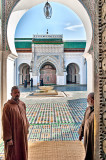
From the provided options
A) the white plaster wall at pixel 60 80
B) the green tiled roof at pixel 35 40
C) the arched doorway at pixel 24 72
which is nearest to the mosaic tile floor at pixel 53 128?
the white plaster wall at pixel 60 80

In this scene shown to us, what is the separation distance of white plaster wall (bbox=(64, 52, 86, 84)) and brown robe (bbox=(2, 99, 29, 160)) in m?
8.97

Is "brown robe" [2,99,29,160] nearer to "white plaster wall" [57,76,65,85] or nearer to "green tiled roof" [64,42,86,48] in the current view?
"white plaster wall" [57,76,65,85]

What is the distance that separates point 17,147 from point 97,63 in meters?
0.88

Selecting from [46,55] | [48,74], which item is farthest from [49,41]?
[48,74]

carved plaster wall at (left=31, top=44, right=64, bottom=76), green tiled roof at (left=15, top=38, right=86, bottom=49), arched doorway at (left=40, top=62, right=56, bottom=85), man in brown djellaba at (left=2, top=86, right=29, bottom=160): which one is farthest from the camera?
arched doorway at (left=40, top=62, right=56, bottom=85)

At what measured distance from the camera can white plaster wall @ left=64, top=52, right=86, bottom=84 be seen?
970 centimetres

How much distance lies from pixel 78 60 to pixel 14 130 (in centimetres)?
938

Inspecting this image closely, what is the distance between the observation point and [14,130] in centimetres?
96

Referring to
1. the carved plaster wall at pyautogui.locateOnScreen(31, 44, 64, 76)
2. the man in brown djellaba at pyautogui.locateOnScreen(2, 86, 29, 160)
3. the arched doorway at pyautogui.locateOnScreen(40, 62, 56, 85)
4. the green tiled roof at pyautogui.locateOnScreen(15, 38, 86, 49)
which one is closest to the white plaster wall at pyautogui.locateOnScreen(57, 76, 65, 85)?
the carved plaster wall at pyautogui.locateOnScreen(31, 44, 64, 76)

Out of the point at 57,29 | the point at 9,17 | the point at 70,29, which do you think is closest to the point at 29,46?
the point at 57,29

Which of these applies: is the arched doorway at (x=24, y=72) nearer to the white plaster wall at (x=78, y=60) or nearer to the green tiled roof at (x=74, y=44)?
the white plaster wall at (x=78, y=60)

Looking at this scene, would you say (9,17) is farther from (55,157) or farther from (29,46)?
(29,46)

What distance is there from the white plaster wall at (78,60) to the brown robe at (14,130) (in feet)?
29.4

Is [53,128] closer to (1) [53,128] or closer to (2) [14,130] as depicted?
(1) [53,128]
